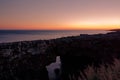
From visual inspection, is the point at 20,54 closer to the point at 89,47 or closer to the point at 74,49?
the point at 74,49

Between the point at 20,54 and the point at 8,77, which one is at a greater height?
the point at 20,54

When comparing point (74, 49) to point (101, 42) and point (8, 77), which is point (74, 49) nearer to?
point (101, 42)

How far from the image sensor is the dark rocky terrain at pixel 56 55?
396 inches

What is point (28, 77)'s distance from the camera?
35.5 ft

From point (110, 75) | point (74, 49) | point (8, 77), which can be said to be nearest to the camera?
point (110, 75)

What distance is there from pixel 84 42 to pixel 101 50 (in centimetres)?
117

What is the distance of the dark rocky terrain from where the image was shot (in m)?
10.1

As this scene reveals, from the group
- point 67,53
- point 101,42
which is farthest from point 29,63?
point 101,42

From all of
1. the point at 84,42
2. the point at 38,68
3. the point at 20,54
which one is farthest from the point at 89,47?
the point at 20,54

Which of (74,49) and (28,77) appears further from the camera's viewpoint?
(74,49)

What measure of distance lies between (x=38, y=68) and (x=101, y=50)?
409 centimetres

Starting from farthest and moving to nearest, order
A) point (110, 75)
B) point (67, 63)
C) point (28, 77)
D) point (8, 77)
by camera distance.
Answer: point (67, 63), point (28, 77), point (8, 77), point (110, 75)

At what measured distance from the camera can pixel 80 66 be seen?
13.8 m

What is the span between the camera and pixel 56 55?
12.6 m
